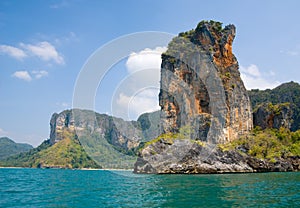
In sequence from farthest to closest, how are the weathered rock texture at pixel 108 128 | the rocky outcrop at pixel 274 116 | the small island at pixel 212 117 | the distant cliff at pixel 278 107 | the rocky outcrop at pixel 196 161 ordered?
the weathered rock texture at pixel 108 128 < the distant cliff at pixel 278 107 < the rocky outcrop at pixel 274 116 < the small island at pixel 212 117 < the rocky outcrop at pixel 196 161

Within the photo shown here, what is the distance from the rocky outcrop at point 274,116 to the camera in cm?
7275

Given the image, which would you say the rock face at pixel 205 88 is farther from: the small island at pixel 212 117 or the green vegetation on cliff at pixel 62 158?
the green vegetation on cliff at pixel 62 158

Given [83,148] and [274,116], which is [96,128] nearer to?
[83,148]

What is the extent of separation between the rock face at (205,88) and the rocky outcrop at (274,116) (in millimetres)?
4928

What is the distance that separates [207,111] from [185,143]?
18236 millimetres

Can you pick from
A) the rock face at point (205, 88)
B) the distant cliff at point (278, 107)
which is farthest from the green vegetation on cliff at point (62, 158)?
the distant cliff at point (278, 107)

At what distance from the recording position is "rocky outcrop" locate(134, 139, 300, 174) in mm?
50391

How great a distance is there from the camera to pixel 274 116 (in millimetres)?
74438

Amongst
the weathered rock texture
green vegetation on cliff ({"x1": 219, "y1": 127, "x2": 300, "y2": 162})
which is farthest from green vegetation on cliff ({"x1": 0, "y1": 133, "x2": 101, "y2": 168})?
green vegetation on cliff ({"x1": 219, "y1": 127, "x2": 300, "y2": 162})

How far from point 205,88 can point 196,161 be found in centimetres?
2524

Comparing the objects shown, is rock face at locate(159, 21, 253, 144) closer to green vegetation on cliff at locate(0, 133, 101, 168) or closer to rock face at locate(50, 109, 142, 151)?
rock face at locate(50, 109, 142, 151)

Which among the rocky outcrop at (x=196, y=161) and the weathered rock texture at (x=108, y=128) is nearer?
the rocky outcrop at (x=196, y=161)

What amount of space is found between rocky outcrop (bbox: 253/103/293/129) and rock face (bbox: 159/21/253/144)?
4.93 m

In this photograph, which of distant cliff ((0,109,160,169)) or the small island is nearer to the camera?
the small island
